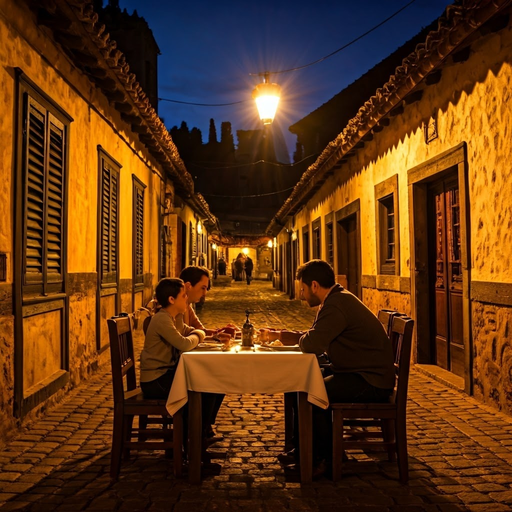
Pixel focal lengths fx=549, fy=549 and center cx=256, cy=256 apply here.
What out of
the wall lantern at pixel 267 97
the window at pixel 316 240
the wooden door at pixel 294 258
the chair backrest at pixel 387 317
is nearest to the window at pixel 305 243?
the wooden door at pixel 294 258

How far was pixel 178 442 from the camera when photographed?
11.6ft

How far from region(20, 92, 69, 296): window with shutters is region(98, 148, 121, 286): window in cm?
160

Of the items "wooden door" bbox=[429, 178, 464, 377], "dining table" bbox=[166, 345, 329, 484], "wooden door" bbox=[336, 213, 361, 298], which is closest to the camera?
"dining table" bbox=[166, 345, 329, 484]

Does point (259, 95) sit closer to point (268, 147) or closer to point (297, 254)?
point (297, 254)

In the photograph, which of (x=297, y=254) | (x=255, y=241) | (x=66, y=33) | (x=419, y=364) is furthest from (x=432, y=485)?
(x=255, y=241)

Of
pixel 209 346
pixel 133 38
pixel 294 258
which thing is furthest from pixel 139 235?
pixel 294 258

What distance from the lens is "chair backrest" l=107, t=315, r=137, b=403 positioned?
3531mm

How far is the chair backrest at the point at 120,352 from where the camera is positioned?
3.53m

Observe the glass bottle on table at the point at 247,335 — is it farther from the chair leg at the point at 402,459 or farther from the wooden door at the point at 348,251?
the wooden door at the point at 348,251

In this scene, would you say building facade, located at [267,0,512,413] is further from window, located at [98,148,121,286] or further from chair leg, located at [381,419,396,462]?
window, located at [98,148,121,286]

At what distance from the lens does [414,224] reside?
7430mm

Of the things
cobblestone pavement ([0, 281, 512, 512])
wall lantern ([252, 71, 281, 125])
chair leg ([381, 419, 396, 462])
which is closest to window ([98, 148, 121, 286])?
wall lantern ([252, 71, 281, 125])

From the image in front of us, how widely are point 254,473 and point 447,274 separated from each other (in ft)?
13.8

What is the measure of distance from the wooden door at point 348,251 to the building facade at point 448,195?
1372 millimetres
